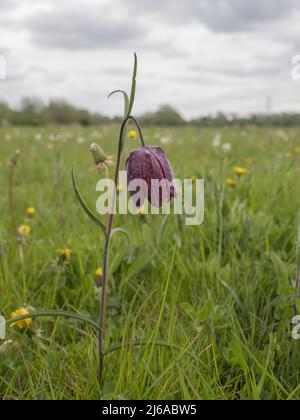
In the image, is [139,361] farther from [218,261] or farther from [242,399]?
[218,261]

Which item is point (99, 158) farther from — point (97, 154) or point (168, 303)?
point (168, 303)


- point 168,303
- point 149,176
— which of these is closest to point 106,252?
point 149,176

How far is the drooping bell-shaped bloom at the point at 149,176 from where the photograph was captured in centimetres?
100

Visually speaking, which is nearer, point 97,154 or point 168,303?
point 97,154

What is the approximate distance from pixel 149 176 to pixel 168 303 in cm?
65

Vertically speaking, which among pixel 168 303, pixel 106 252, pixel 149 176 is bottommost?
pixel 168 303

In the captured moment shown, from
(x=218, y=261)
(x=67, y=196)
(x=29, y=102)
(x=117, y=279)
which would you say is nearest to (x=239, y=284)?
(x=218, y=261)

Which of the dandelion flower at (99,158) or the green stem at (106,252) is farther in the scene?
the dandelion flower at (99,158)

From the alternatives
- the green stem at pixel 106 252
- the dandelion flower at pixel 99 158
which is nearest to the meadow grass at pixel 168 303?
the green stem at pixel 106 252

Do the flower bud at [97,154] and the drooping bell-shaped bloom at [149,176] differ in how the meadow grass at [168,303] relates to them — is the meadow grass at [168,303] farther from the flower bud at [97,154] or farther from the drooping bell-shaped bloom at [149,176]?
the flower bud at [97,154]

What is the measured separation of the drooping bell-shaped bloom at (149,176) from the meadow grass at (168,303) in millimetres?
154

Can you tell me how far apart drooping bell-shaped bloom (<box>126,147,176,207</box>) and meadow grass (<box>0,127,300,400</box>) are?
0.15 meters

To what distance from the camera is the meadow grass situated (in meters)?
1.15

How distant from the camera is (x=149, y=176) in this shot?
101 cm
